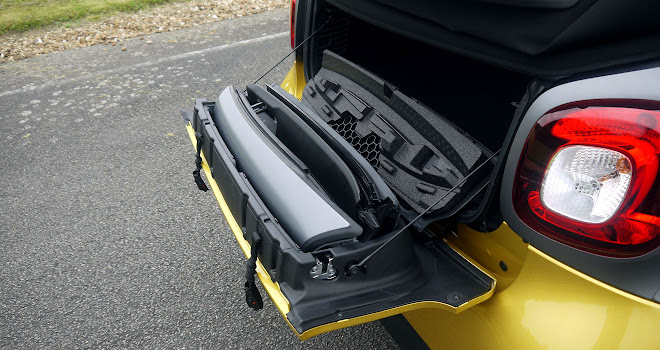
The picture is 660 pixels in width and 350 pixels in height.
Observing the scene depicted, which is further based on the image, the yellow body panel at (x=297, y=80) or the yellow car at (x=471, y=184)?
the yellow body panel at (x=297, y=80)

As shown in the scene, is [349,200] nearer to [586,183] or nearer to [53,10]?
[586,183]

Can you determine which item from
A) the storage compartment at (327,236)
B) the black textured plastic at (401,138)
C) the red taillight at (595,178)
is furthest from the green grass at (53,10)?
the red taillight at (595,178)

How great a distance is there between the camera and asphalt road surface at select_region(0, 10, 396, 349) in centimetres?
201

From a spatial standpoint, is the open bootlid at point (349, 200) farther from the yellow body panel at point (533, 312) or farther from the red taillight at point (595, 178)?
the red taillight at point (595, 178)

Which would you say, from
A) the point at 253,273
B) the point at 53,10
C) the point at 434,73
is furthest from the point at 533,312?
the point at 53,10

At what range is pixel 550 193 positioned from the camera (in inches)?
39.9

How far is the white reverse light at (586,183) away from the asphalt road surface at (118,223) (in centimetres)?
112

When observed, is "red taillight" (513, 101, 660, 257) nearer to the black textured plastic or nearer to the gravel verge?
the black textured plastic

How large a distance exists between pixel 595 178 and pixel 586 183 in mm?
19

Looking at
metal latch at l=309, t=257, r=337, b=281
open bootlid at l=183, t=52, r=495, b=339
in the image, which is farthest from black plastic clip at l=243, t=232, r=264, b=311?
metal latch at l=309, t=257, r=337, b=281

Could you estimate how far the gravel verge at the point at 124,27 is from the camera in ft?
17.3

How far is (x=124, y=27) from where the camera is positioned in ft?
18.6

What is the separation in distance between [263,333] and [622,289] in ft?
4.64

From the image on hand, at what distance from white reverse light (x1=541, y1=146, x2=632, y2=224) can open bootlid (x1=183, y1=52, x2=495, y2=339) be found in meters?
0.29
